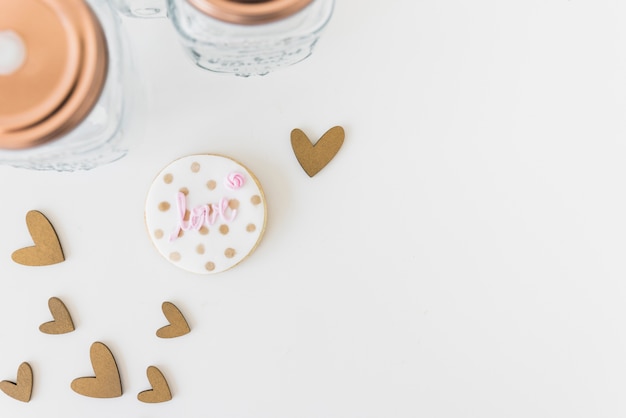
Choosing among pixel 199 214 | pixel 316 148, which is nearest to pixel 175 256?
pixel 199 214

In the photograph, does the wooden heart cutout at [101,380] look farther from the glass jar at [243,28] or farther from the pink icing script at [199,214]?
the glass jar at [243,28]

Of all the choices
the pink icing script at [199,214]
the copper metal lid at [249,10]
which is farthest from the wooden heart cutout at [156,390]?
the copper metal lid at [249,10]

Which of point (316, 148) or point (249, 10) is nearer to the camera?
point (249, 10)

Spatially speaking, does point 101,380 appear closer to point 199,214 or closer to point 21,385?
point 21,385

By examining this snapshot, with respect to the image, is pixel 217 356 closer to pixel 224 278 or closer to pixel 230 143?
pixel 224 278

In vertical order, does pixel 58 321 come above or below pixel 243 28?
below

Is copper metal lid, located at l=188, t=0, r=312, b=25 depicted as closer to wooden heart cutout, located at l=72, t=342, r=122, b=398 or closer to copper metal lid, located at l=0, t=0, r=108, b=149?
copper metal lid, located at l=0, t=0, r=108, b=149
